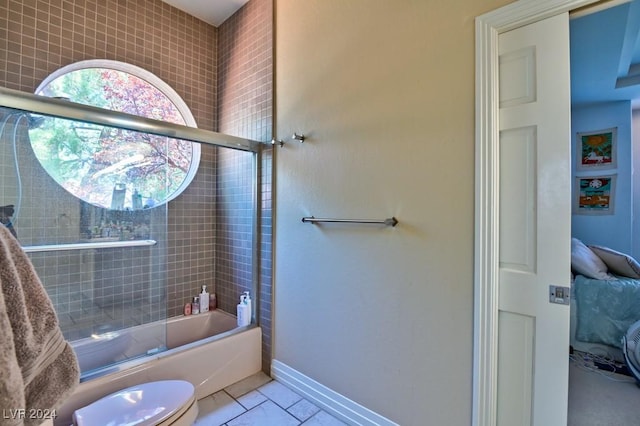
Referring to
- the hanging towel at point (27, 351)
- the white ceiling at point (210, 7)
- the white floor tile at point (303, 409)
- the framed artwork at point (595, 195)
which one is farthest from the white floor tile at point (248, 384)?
the framed artwork at point (595, 195)

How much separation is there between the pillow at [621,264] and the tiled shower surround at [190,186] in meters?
2.94

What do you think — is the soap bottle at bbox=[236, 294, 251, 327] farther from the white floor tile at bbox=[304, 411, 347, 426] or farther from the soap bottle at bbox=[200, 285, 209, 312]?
the white floor tile at bbox=[304, 411, 347, 426]

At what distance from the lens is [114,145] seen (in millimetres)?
2078

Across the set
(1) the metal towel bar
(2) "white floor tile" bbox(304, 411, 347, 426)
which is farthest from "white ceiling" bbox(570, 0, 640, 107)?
(2) "white floor tile" bbox(304, 411, 347, 426)

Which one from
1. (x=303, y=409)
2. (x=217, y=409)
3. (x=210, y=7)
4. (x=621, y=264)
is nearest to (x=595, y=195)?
(x=621, y=264)

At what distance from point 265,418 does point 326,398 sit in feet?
1.23

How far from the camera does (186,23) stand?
2621 millimetres

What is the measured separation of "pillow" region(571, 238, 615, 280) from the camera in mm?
2367

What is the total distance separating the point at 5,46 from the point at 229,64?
1.46 metres

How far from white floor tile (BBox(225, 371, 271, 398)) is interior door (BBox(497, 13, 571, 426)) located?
150 centimetres

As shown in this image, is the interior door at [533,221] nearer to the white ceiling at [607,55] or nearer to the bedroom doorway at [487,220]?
the bedroom doorway at [487,220]

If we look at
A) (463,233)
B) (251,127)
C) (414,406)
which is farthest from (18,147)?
(414,406)

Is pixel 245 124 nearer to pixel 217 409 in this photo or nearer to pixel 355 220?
pixel 355 220

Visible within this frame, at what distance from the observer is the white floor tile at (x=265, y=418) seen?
1646 mm
